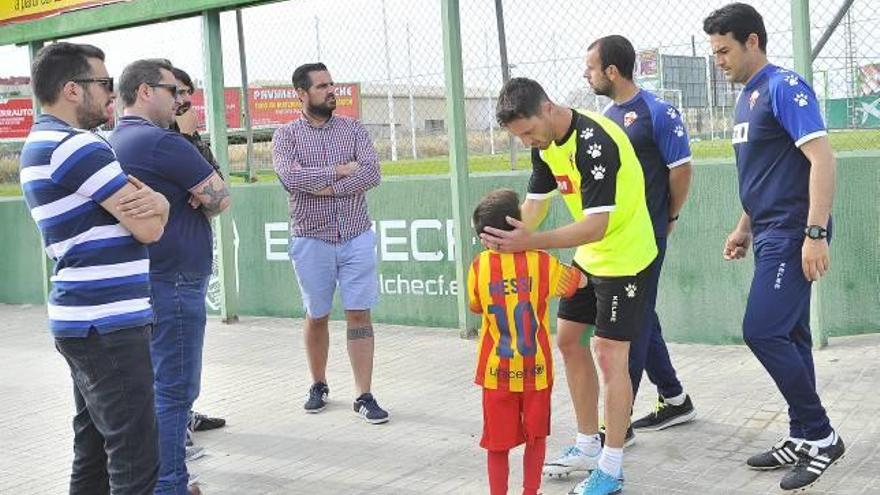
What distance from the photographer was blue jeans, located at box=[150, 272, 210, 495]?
4312 mm

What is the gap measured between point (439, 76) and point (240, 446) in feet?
12.4

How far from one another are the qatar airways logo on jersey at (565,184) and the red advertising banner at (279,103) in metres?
4.77

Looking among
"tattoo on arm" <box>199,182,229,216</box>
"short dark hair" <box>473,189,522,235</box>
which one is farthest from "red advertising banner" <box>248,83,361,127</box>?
"short dark hair" <box>473,189,522,235</box>

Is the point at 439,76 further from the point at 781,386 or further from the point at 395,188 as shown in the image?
the point at 781,386

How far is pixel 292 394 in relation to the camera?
22.3 ft

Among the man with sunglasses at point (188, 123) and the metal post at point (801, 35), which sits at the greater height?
the metal post at point (801, 35)

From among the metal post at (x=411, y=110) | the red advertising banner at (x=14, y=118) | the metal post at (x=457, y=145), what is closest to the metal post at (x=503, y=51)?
the metal post at (x=457, y=145)

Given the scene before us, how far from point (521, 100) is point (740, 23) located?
109 cm

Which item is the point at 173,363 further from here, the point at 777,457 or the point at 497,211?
the point at 777,457

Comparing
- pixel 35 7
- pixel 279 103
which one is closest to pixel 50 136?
pixel 279 103

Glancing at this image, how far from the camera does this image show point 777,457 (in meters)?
4.63

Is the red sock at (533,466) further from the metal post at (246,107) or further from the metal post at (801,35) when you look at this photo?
the metal post at (246,107)

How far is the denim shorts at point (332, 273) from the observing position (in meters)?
6.12

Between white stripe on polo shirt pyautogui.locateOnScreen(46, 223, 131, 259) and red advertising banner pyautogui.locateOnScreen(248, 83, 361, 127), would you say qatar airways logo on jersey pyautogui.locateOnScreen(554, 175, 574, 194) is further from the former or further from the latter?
red advertising banner pyautogui.locateOnScreen(248, 83, 361, 127)
